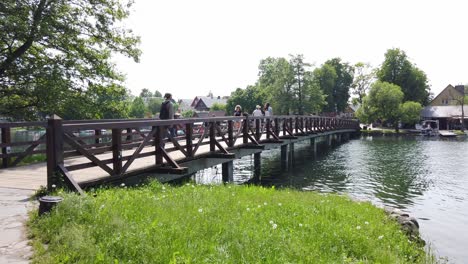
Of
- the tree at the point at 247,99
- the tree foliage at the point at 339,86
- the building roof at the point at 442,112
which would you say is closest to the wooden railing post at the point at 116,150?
the tree foliage at the point at 339,86

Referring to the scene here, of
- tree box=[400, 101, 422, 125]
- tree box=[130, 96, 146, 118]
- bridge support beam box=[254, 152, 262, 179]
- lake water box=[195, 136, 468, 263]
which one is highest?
tree box=[130, 96, 146, 118]

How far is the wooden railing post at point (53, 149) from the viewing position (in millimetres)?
6562

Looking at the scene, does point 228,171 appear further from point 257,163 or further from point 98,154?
point 98,154

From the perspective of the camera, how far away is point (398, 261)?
19.0 feet

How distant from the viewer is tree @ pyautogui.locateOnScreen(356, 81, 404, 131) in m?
61.8

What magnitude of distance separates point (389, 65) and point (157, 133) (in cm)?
7369

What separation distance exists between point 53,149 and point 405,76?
76.7m

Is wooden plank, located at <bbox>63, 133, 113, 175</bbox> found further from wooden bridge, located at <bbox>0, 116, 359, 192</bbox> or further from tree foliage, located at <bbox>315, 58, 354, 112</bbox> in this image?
tree foliage, located at <bbox>315, 58, 354, 112</bbox>

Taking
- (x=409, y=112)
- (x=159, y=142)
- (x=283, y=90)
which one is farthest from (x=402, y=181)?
(x=409, y=112)

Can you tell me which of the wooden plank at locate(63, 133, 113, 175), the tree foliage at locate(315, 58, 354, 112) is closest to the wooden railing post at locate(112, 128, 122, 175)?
the wooden plank at locate(63, 133, 113, 175)

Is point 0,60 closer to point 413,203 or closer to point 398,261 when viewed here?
point 398,261

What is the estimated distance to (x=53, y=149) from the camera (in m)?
6.61

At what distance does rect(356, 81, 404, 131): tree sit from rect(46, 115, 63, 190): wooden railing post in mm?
62427

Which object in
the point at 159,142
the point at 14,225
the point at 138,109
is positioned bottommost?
the point at 14,225
